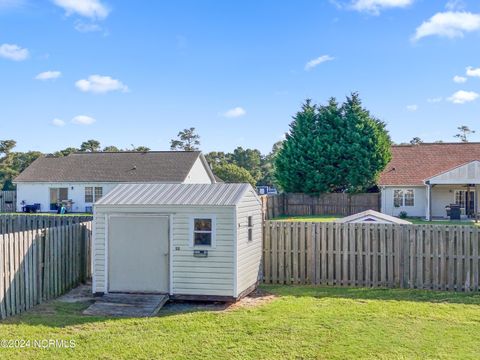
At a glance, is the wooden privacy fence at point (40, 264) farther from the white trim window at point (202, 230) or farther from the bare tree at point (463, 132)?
the bare tree at point (463, 132)

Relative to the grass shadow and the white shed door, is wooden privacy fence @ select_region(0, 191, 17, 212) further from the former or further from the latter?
the grass shadow

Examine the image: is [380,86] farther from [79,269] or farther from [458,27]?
[79,269]

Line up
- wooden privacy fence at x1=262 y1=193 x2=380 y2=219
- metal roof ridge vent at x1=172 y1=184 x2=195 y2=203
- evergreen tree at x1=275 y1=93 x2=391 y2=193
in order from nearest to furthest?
metal roof ridge vent at x1=172 y1=184 x2=195 y2=203
wooden privacy fence at x1=262 y1=193 x2=380 y2=219
evergreen tree at x1=275 y1=93 x2=391 y2=193

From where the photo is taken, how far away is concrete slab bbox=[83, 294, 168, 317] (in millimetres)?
7980

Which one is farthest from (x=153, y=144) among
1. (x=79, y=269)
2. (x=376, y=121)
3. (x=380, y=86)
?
(x=79, y=269)

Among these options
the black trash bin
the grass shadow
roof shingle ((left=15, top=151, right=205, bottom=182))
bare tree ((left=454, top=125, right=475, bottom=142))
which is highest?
bare tree ((left=454, top=125, right=475, bottom=142))

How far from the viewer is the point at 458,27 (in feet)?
60.8

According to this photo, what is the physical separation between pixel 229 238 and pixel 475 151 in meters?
33.1

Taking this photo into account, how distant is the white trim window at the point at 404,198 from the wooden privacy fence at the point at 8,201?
3253 centimetres

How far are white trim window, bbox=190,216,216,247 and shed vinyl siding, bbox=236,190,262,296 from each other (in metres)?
0.56

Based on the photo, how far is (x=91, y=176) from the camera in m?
36.4

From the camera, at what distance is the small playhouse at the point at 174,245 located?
8.66m

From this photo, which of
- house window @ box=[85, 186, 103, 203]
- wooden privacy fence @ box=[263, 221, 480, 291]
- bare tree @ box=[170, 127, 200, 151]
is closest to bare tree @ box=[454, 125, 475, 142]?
bare tree @ box=[170, 127, 200, 151]

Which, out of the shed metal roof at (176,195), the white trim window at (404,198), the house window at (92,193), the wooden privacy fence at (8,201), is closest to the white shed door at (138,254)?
the shed metal roof at (176,195)
